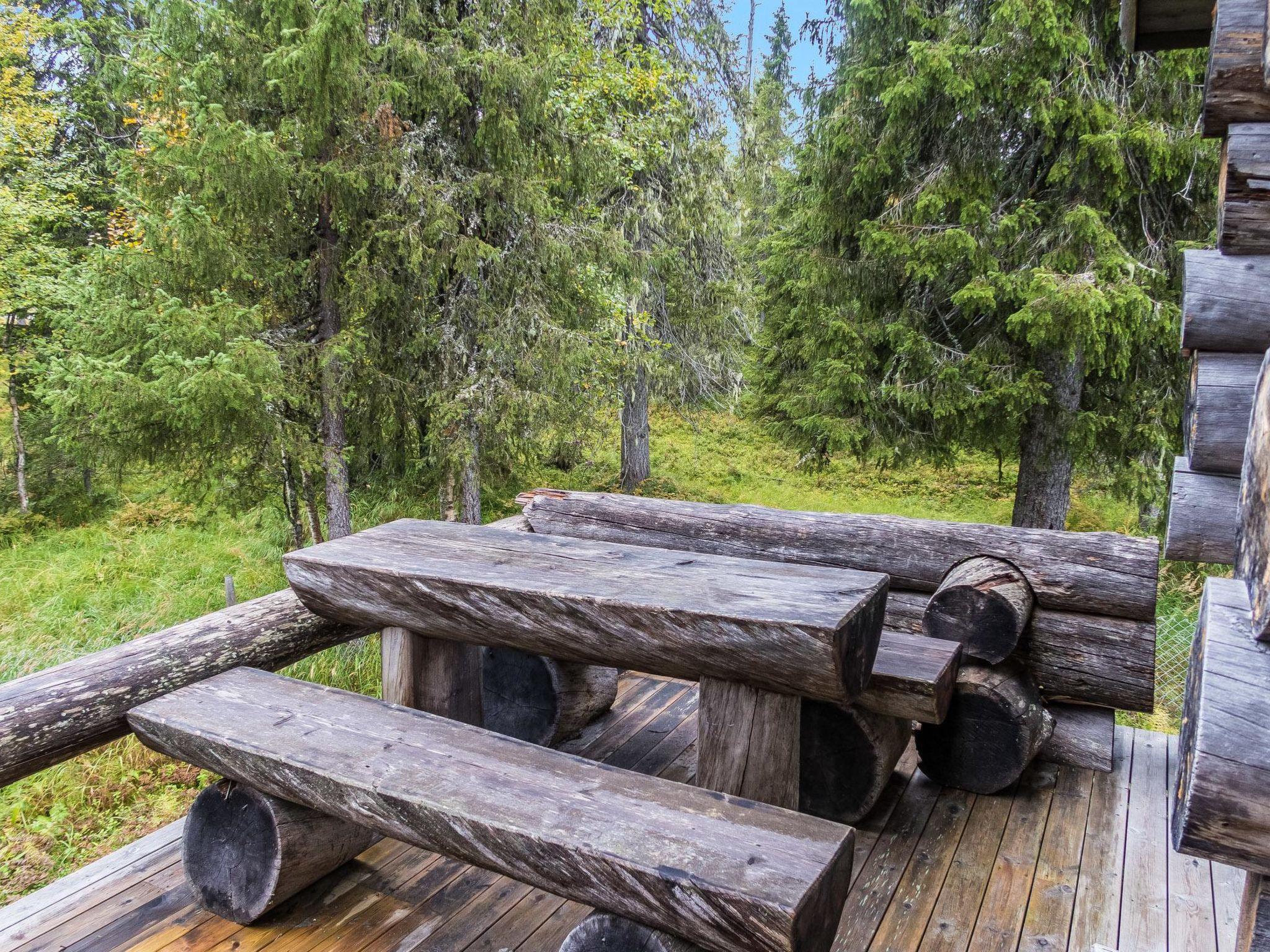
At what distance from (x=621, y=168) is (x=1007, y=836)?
8801 millimetres

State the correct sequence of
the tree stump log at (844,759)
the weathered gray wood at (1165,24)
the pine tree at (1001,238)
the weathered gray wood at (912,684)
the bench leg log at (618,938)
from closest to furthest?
the bench leg log at (618,938) < the weathered gray wood at (912,684) < the weathered gray wood at (1165,24) < the tree stump log at (844,759) < the pine tree at (1001,238)

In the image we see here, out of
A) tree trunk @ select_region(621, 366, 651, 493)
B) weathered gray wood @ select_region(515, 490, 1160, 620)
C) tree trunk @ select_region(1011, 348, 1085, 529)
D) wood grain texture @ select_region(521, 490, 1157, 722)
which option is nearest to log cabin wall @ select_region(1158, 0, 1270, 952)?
weathered gray wood @ select_region(515, 490, 1160, 620)

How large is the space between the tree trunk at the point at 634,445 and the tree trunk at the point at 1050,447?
6088 millimetres

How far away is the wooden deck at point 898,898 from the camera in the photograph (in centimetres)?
245

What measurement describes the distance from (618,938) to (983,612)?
6.68 feet

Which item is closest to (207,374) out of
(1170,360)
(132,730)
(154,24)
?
(154,24)

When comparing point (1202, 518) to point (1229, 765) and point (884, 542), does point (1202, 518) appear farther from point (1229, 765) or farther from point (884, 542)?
point (1229, 765)

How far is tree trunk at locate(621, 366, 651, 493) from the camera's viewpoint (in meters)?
12.9

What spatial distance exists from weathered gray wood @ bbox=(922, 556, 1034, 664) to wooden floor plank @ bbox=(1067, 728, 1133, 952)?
2.25 ft

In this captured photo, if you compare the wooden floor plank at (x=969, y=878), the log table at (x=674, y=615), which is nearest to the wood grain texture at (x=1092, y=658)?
the wooden floor plank at (x=969, y=878)

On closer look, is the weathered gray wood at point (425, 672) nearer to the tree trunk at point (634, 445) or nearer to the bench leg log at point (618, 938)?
the bench leg log at point (618, 938)

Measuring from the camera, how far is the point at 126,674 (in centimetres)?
263

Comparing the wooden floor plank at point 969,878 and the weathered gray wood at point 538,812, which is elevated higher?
the weathered gray wood at point 538,812

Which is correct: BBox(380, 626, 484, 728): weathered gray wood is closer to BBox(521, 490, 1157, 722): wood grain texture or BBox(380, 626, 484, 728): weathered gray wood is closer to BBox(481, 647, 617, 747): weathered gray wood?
BBox(481, 647, 617, 747): weathered gray wood
